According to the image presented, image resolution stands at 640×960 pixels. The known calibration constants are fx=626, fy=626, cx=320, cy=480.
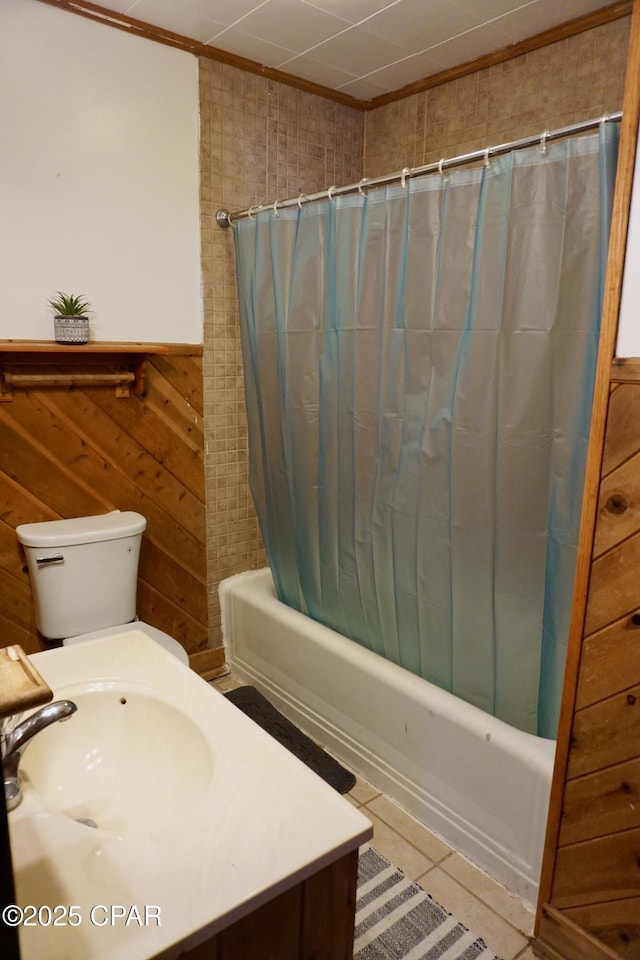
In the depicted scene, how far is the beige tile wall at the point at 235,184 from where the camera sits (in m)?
2.33

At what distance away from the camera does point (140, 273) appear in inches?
87.7

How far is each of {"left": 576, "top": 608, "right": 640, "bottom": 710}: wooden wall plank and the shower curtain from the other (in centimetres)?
25

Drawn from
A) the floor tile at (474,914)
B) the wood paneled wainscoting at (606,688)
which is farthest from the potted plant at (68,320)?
the floor tile at (474,914)

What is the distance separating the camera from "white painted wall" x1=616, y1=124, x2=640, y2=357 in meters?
1.18

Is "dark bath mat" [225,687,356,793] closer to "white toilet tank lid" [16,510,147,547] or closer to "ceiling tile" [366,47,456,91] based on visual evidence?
"white toilet tank lid" [16,510,147,547]

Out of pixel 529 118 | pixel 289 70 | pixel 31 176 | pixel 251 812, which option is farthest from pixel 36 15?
pixel 251 812

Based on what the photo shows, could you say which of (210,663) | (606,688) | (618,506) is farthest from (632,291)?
(210,663)

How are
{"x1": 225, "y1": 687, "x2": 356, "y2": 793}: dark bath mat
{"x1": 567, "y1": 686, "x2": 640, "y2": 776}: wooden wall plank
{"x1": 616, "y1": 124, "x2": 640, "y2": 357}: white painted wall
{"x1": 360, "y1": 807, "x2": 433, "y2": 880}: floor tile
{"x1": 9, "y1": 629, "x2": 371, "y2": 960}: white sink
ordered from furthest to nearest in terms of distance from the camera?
{"x1": 225, "y1": 687, "x2": 356, "y2": 793}: dark bath mat < {"x1": 360, "y1": 807, "x2": 433, "y2": 880}: floor tile < {"x1": 567, "y1": 686, "x2": 640, "y2": 776}: wooden wall plank < {"x1": 616, "y1": 124, "x2": 640, "y2": 357}: white painted wall < {"x1": 9, "y1": 629, "x2": 371, "y2": 960}: white sink

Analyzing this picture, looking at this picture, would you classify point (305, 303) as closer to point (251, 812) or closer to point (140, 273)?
point (140, 273)

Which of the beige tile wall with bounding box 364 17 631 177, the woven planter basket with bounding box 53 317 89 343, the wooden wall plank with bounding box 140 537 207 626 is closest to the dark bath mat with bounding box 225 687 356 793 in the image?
the wooden wall plank with bounding box 140 537 207 626

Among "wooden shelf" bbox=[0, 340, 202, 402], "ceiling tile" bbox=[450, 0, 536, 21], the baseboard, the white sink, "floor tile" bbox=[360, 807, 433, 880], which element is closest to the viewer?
the white sink

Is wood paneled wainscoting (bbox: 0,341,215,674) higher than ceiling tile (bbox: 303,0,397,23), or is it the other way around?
ceiling tile (bbox: 303,0,397,23)

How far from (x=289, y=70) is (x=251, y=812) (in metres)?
2.52

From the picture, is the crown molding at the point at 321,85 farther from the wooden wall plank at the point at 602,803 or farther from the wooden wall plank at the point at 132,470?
the wooden wall plank at the point at 602,803
